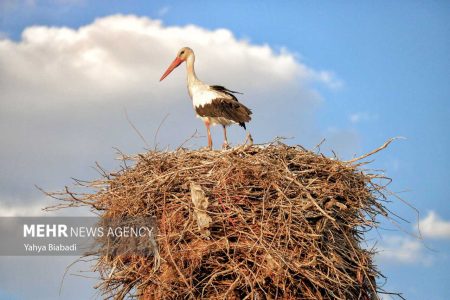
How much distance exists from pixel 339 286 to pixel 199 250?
178 centimetres

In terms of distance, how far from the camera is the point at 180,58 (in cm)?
1298

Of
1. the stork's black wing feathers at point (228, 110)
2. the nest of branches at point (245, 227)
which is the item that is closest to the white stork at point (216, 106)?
the stork's black wing feathers at point (228, 110)

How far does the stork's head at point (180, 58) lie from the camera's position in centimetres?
1282

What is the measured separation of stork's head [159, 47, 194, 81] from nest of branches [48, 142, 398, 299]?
433 cm

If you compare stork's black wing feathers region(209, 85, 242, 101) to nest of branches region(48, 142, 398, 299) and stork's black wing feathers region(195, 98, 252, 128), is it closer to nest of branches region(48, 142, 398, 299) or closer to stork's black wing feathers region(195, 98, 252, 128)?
stork's black wing feathers region(195, 98, 252, 128)

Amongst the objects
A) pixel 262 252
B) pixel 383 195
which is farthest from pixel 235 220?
pixel 383 195

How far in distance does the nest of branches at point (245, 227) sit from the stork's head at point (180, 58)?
4.33m

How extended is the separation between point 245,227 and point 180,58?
588cm

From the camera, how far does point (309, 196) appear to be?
26.6 ft

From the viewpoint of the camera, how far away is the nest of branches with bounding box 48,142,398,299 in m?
7.80

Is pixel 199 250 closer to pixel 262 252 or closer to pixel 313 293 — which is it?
pixel 262 252

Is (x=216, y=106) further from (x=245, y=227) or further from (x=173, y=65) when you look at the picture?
(x=245, y=227)

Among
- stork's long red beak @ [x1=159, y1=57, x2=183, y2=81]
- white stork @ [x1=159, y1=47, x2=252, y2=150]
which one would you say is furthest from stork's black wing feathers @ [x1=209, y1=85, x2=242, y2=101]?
stork's long red beak @ [x1=159, y1=57, x2=183, y2=81]

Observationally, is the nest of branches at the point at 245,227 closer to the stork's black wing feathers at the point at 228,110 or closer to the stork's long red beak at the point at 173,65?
the stork's black wing feathers at the point at 228,110
